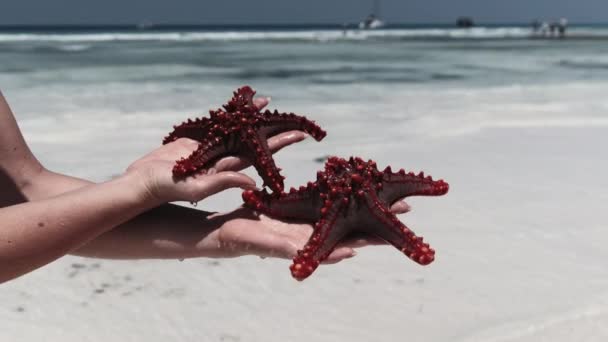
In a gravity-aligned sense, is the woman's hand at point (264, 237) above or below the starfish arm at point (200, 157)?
below

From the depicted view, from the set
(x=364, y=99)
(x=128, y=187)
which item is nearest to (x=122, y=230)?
(x=128, y=187)

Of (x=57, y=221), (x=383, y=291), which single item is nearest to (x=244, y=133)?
(x=57, y=221)

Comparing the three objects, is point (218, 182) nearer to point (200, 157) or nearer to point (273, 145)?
point (200, 157)

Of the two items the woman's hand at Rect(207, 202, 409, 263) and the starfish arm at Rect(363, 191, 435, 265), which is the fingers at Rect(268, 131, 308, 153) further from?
the starfish arm at Rect(363, 191, 435, 265)

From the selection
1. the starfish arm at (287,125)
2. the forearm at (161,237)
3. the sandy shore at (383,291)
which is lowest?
the sandy shore at (383,291)

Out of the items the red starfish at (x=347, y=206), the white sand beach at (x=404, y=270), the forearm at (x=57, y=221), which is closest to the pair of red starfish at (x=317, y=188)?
the red starfish at (x=347, y=206)

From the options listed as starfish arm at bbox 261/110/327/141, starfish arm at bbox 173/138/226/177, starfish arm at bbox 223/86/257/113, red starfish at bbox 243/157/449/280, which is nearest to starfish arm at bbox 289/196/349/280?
red starfish at bbox 243/157/449/280

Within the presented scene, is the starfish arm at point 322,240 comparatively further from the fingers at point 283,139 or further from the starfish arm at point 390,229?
the fingers at point 283,139
